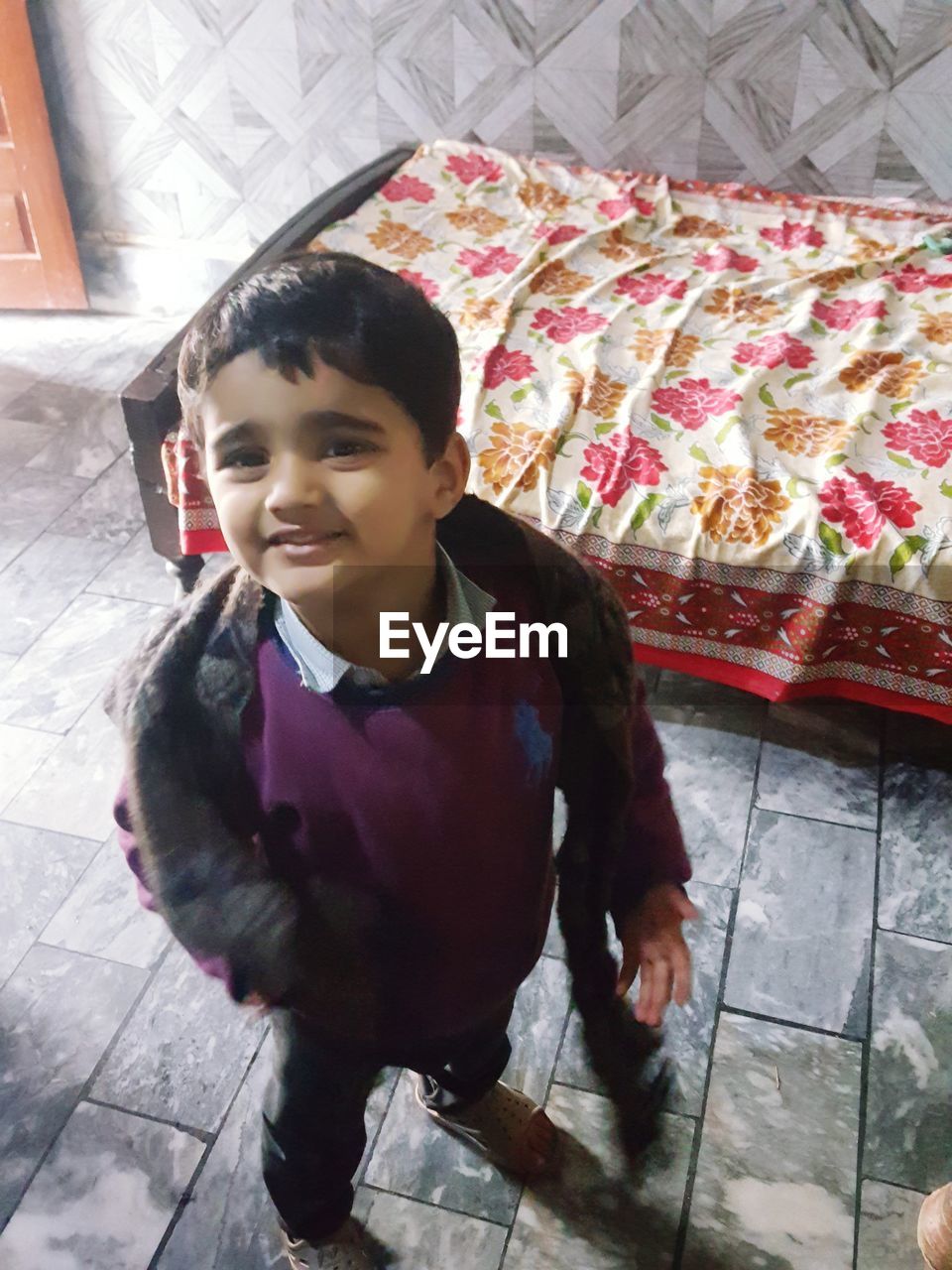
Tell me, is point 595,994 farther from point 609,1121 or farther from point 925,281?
point 925,281

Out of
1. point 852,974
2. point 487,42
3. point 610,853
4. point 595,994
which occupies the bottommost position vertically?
point 852,974

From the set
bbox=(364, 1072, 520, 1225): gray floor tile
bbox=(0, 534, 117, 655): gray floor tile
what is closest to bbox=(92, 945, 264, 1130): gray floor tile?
bbox=(364, 1072, 520, 1225): gray floor tile

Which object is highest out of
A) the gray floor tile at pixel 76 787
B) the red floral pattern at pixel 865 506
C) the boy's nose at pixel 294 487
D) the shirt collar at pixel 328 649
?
the boy's nose at pixel 294 487

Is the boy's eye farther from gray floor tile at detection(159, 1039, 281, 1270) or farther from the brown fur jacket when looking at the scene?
gray floor tile at detection(159, 1039, 281, 1270)

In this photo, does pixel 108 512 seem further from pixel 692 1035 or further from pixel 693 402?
pixel 692 1035

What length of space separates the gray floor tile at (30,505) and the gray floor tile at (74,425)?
3 centimetres

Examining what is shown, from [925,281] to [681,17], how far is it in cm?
76

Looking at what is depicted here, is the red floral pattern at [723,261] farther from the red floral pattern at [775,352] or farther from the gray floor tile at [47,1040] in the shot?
the gray floor tile at [47,1040]

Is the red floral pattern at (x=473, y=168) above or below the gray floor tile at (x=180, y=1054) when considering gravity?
above

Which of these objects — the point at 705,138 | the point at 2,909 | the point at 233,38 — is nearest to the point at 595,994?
the point at 2,909

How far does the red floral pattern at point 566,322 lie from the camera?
1.85m

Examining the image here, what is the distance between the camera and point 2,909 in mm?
1432

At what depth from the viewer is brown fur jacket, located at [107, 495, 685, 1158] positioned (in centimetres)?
63

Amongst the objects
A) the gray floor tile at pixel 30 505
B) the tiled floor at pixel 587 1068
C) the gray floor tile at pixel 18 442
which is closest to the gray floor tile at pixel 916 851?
the tiled floor at pixel 587 1068
